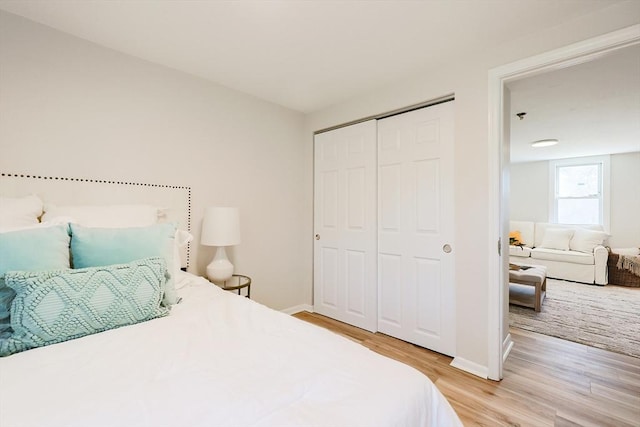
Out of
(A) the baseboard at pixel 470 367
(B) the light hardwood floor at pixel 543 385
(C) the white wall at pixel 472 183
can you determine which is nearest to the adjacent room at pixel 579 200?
(B) the light hardwood floor at pixel 543 385

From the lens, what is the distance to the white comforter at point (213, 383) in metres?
0.67

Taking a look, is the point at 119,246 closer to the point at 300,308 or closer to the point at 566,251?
the point at 300,308

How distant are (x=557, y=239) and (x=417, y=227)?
464 cm

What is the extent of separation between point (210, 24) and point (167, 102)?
0.82 meters

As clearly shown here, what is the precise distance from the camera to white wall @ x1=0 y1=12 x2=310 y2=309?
1.73 metres

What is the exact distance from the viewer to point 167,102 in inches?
90.8

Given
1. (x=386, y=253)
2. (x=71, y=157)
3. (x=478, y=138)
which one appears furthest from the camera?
(x=386, y=253)

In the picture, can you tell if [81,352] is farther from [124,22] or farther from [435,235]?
[435,235]

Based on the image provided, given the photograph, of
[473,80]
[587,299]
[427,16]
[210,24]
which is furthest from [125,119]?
[587,299]

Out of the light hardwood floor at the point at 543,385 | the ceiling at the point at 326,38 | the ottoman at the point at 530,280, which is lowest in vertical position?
the light hardwood floor at the point at 543,385

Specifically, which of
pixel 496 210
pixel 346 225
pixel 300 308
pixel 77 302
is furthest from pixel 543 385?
pixel 77 302

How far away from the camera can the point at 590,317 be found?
3199mm

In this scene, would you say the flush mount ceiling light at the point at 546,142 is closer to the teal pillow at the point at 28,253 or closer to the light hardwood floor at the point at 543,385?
the light hardwood floor at the point at 543,385

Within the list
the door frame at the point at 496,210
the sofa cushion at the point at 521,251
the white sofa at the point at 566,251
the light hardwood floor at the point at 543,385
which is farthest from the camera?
the sofa cushion at the point at 521,251
